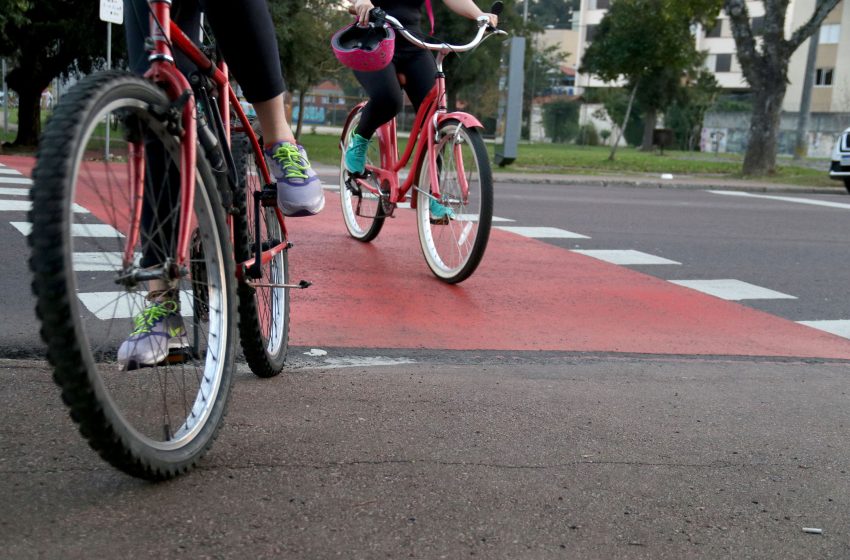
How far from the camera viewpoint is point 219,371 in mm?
2547

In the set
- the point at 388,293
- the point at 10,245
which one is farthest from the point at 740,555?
the point at 10,245

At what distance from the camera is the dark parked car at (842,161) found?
60.7 ft

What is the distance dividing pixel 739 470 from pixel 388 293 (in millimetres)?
2928

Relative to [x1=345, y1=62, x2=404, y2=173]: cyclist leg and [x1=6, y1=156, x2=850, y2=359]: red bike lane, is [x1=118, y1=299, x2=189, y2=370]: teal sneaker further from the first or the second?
[x1=345, y1=62, x2=404, y2=173]: cyclist leg

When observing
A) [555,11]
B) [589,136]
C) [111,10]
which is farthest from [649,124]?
[555,11]

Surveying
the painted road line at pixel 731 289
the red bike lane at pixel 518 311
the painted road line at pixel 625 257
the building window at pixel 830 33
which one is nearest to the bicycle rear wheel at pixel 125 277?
the red bike lane at pixel 518 311

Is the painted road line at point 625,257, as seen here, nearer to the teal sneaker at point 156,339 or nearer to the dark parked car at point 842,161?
the teal sneaker at point 156,339

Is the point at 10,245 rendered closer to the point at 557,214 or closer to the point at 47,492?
the point at 47,492

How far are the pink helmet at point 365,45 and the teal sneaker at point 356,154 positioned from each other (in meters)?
0.92

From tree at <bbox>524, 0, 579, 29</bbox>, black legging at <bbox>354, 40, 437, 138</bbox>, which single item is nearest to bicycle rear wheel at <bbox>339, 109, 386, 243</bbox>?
black legging at <bbox>354, 40, 437, 138</bbox>

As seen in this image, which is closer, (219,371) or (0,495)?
(0,495)

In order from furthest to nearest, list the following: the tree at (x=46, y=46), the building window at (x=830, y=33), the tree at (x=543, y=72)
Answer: the tree at (x=543, y=72) → the building window at (x=830, y=33) → the tree at (x=46, y=46)

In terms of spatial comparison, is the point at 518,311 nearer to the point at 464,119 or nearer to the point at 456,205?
the point at 456,205

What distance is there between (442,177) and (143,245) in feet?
11.8
